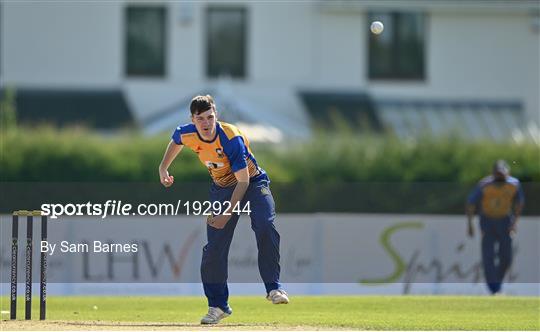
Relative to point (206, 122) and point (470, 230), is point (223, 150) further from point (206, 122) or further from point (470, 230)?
point (470, 230)

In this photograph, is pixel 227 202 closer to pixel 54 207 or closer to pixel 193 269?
pixel 54 207

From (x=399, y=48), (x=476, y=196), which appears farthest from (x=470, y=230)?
(x=399, y=48)

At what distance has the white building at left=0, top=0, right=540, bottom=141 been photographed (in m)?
32.2

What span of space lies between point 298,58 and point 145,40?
3966 mm

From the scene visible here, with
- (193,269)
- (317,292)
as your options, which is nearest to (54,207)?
(193,269)

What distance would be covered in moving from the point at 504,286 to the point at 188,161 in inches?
303

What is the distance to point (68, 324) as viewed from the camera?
11.8 meters

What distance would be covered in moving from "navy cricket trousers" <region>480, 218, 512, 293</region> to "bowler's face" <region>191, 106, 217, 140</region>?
9216 mm

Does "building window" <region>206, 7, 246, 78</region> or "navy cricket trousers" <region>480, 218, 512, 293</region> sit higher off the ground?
"building window" <region>206, 7, 246, 78</region>

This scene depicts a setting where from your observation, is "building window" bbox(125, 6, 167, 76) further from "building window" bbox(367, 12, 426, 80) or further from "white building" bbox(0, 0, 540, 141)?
"building window" bbox(367, 12, 426, 80)

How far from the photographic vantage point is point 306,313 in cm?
1364

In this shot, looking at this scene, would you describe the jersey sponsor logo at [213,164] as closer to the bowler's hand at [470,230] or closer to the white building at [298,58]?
the bowler's hand at [470,230]

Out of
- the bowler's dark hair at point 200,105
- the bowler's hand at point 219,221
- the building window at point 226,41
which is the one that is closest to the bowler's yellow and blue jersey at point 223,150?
the bowler's dark hair at point 200,105

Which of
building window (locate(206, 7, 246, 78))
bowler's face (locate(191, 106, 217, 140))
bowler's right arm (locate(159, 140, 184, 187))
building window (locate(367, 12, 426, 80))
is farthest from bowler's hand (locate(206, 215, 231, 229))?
building window (locate(367, 12, 426, 80))
